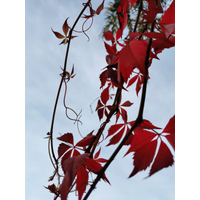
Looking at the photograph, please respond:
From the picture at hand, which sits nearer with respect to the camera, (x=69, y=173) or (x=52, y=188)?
(x=69, y=173)

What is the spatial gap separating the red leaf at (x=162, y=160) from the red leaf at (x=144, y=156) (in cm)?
1

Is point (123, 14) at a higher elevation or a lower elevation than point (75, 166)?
higher

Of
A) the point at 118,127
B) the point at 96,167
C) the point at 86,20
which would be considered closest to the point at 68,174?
the point at 96,167

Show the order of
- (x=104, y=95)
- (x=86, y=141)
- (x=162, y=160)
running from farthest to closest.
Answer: (x=104, y=95), (x=86, y=141), (x=162, y=160)

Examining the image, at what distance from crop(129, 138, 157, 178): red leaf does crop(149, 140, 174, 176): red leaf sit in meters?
0.01

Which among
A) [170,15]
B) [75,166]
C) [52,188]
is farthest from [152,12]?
[52,188]

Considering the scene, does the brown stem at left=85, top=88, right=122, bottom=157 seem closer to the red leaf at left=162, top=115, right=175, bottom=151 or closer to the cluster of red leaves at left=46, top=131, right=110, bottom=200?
the cluster of red leaves at left=46, top=131, right=110, bottom=200

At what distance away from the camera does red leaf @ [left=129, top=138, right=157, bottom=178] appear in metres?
0.16

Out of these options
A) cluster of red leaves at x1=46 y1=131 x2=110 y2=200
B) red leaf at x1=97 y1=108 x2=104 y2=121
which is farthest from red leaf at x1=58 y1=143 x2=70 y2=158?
red leaf at x1=97 y1=108 x2=104 y2=121

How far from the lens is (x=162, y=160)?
0.15 meters

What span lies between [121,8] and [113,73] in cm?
14

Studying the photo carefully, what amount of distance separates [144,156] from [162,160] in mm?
21

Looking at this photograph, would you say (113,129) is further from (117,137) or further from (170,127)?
(170,127)
